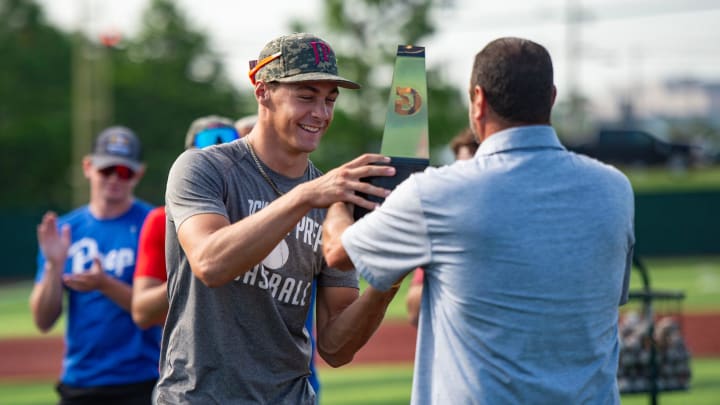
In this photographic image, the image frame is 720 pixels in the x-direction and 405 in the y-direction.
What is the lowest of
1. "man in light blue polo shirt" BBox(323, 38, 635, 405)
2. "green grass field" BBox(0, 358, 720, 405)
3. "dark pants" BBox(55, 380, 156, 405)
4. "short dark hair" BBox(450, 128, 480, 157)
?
"green grass field" BBox(0, 358, 720, 405)

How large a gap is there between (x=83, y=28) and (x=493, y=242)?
3888 centimetres

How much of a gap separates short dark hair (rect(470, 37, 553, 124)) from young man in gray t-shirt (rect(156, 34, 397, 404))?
702mm

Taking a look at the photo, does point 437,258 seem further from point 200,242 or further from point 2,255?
point 2,255

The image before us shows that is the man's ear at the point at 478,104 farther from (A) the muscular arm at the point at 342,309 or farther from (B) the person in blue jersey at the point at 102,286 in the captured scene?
(B) the person in blue jersey at the point at 102,286

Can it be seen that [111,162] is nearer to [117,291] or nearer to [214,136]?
[117,291]

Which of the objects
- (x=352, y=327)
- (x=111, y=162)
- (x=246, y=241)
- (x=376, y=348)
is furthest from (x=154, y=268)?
(x=376, y=348)

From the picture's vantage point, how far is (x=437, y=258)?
121 inches

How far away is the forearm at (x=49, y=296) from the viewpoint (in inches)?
249

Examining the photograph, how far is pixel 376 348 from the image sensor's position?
1597 cm

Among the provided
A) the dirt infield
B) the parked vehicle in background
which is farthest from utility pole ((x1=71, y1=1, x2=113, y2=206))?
the parked vehicle in background

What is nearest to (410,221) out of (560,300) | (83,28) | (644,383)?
(560,300)

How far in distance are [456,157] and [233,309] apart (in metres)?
2.81

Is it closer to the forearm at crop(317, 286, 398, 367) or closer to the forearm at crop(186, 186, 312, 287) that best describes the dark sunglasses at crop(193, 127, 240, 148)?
the forearm at crop(317, 286, 398, 367)

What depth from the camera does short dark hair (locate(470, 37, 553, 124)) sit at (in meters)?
3.07
